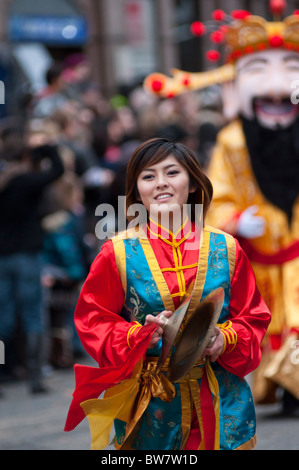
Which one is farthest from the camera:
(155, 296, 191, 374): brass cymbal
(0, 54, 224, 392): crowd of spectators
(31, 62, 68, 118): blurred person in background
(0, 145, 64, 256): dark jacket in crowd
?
(31, 62, 68, 118): blurred person in background

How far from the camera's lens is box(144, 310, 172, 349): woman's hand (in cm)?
301

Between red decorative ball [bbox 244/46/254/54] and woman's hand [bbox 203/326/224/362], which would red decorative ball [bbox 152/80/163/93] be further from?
woman's hand [bbox 203/326/224/362]

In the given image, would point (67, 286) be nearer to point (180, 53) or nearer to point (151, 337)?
point (151, 337)

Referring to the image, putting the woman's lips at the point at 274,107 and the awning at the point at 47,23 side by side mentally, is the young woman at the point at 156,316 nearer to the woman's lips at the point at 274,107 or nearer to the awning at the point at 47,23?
the woman's lips at the point at 274,107

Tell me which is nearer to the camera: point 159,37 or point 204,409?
point 204,409

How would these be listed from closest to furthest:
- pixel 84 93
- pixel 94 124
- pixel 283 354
→ pixel 283 354 → pixel 94 124 → pixel 84 93

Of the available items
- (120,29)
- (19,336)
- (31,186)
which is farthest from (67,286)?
(120,29)

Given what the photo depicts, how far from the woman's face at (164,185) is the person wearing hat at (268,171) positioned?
2.28 meters

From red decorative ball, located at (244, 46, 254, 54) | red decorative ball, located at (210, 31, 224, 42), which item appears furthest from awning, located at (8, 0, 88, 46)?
red decorative ball, located at (244, 46, 254, 54)

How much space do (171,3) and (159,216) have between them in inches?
626

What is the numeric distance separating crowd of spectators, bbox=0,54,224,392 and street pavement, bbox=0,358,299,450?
0.75 feet

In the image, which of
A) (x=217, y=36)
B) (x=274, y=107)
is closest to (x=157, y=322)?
(x=274, y=107)

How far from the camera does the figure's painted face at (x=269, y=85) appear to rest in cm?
566

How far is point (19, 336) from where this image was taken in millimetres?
7516
